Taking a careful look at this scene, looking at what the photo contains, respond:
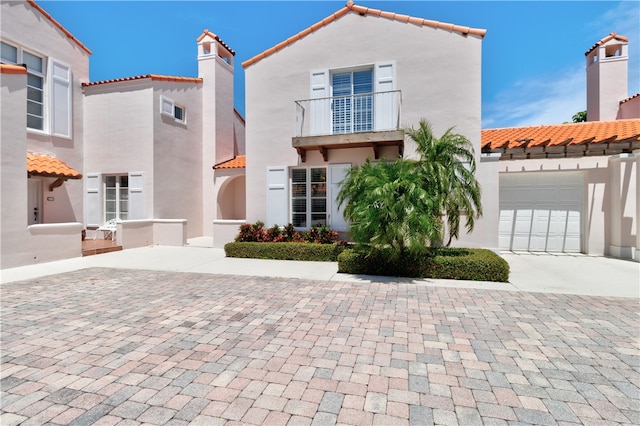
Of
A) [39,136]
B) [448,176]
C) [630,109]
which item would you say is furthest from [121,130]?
[630,109]

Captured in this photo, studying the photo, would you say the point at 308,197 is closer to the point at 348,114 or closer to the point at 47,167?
the point at 348,114

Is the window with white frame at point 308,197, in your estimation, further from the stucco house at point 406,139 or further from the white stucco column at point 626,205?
the white stucco column at point 626,205

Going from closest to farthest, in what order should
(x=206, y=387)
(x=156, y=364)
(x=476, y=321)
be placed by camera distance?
(x=206, y=387) < (x=156, y=364) < (x=476, y=321)

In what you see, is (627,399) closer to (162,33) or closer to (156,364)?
(156,364)

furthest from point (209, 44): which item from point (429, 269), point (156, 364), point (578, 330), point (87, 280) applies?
point (578, 330)

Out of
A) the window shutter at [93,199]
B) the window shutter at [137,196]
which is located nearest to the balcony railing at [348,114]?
the window shutter at [137,196]

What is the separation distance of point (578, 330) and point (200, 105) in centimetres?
1719

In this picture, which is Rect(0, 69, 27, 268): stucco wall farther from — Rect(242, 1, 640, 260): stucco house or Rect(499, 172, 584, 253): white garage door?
Rect(499, 172, 584, 253): white garage door

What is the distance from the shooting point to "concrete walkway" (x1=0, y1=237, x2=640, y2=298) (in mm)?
6887

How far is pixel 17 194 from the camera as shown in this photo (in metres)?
8.93

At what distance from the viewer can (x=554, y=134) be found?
1191 centimetres

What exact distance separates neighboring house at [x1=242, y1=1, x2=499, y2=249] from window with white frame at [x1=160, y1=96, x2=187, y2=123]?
4824mm

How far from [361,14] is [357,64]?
1755 millimetres

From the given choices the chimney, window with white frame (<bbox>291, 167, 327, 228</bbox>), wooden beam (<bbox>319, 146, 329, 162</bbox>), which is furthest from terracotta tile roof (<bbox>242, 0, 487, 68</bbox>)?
the chimney
